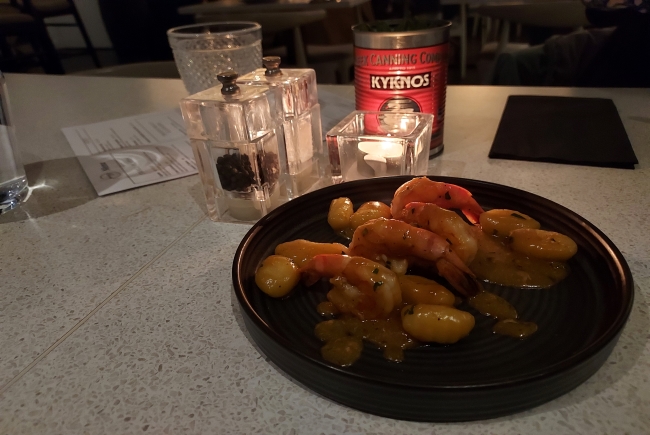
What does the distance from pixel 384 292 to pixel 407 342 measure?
5 centimetres

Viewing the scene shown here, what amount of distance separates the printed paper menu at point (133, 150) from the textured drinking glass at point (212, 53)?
12 cm

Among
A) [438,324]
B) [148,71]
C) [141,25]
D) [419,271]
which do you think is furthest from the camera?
[141,25]

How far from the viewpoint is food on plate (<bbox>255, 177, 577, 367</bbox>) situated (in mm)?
428

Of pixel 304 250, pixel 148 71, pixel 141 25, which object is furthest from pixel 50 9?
pixel 304 250

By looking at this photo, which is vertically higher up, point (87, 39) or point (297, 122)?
point (297, 122)

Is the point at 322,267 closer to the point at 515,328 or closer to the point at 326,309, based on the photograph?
the point at 326,309

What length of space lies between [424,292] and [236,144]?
0.32 m

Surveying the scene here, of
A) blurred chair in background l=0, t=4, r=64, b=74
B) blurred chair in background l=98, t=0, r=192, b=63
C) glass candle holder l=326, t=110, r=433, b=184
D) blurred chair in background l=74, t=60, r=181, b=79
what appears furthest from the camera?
blurred chair in background l=0, t=4, r=64, b=74

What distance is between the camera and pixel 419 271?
516 mm

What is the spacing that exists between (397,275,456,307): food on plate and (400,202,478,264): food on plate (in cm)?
4

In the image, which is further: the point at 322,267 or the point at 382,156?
the point at 382,156

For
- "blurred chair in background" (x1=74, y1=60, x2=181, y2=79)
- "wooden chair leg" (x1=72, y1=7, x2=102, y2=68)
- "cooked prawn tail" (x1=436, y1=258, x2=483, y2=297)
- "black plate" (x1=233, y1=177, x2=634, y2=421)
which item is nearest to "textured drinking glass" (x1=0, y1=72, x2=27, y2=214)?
"black plate" (x1=233, y1=177, x2=634, y2=421)

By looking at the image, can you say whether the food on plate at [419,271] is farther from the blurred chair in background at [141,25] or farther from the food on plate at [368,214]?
the blurred chair in background at [141,25]

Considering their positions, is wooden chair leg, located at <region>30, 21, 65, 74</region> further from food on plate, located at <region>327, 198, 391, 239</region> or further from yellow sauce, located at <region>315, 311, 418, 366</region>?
yellow sauce, located at <region>315, 311, 418, 366</region>
